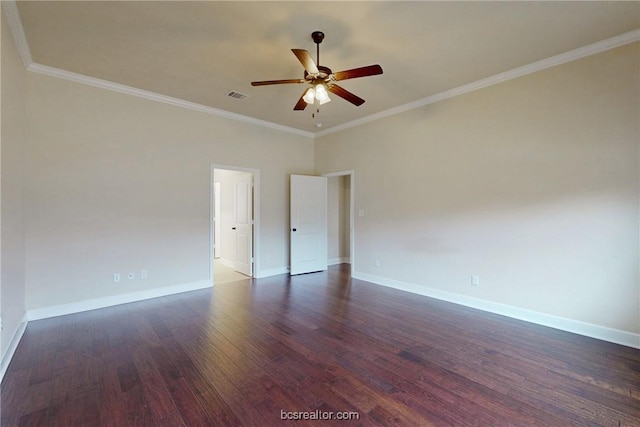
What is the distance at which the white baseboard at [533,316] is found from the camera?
2887mm

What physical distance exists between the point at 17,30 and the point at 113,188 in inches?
74.0

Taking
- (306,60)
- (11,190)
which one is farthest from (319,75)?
(11,190)

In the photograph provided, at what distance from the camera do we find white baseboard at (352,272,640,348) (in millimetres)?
2887

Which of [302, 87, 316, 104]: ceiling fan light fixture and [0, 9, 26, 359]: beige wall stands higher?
[302, 87, 316, 104]: ceiling fan light fixture

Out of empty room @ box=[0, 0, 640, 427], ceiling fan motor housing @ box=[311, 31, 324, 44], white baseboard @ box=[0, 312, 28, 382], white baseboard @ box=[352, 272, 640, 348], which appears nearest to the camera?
empty room @ box=[0, 0, 640, 427]

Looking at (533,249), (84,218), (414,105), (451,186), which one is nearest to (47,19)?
(84,218)

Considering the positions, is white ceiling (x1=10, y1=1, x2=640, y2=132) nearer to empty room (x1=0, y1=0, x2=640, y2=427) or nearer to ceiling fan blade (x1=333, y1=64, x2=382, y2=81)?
empty room (x1=0, y1=0, x2=640, y2=427)

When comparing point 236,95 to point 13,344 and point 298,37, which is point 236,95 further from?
point 13,344

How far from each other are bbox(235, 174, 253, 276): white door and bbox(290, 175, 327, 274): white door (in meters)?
0.84

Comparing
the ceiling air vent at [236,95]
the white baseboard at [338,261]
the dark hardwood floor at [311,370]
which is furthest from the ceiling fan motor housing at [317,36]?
the white baseboard at [338,261]

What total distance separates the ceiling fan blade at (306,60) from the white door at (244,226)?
3.34 m

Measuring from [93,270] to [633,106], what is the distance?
6.50 meters

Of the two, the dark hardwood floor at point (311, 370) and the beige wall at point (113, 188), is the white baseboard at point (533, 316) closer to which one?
the dark hardwood floor at point (311, 370)

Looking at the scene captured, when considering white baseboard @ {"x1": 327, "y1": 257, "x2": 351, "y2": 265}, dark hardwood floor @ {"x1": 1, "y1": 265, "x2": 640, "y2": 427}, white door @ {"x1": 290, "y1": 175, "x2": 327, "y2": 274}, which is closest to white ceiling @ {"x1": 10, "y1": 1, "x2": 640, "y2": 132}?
white door @ {"x1": 290, "y1": 175, "x2": 327, "y2": 274}
